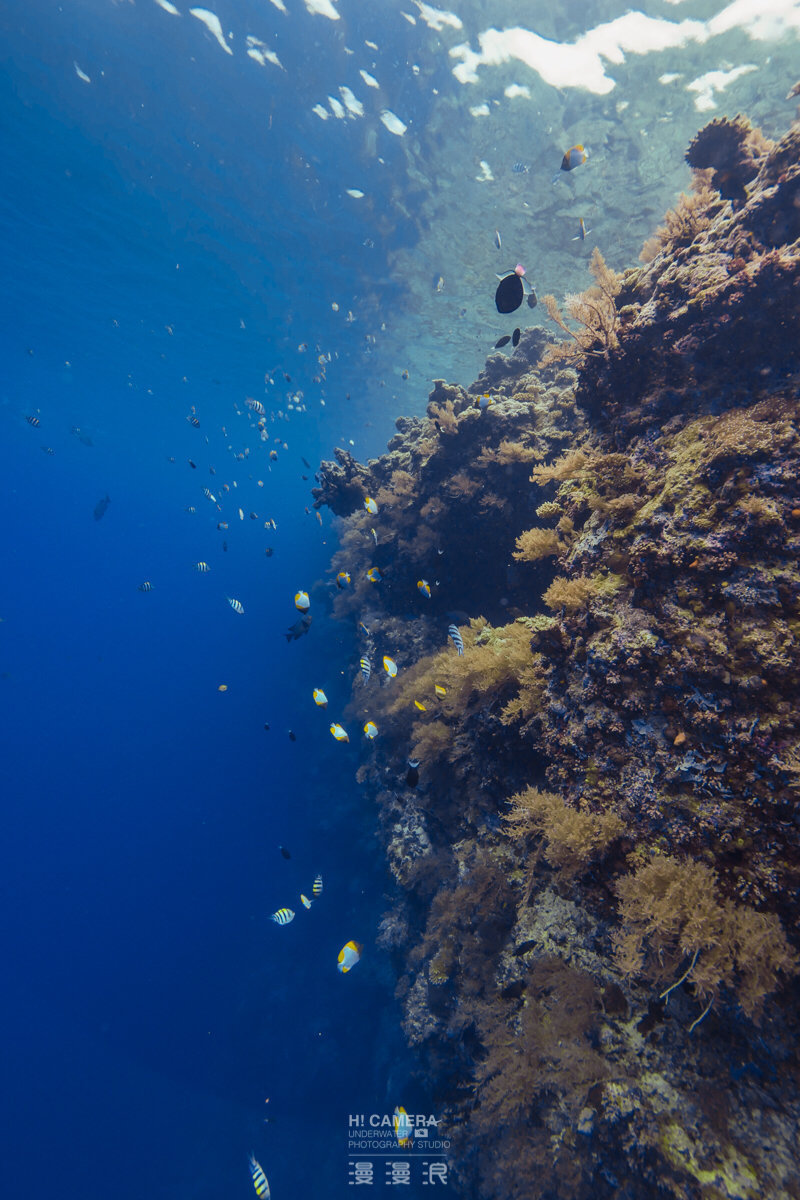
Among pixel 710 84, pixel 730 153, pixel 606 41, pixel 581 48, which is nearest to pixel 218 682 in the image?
pixel 730 153

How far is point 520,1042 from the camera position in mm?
3525

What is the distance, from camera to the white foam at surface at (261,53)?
529 inches

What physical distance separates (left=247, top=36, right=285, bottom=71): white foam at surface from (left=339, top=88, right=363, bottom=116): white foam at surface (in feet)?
6.56

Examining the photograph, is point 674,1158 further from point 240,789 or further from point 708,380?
point 240,789

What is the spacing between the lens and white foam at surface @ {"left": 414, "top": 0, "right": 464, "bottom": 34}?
12055mm

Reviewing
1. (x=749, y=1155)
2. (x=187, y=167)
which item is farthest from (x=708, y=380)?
(x=187, y=167)

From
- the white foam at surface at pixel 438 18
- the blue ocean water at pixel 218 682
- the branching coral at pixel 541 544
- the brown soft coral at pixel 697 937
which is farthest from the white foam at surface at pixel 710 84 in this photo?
the brown soft coral at pixel 697 937

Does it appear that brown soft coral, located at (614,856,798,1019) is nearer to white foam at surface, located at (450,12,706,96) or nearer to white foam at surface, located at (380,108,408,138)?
white foam at surface, located at (450,12,706,96)

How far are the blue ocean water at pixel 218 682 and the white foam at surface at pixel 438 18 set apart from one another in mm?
100

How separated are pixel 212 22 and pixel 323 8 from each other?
3.50m

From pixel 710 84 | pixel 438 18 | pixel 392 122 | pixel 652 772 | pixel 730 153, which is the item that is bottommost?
pixel 652 772

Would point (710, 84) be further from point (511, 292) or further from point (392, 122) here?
point (511, 292)

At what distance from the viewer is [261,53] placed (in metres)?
13.7

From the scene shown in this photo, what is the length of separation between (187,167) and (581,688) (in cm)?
2494
